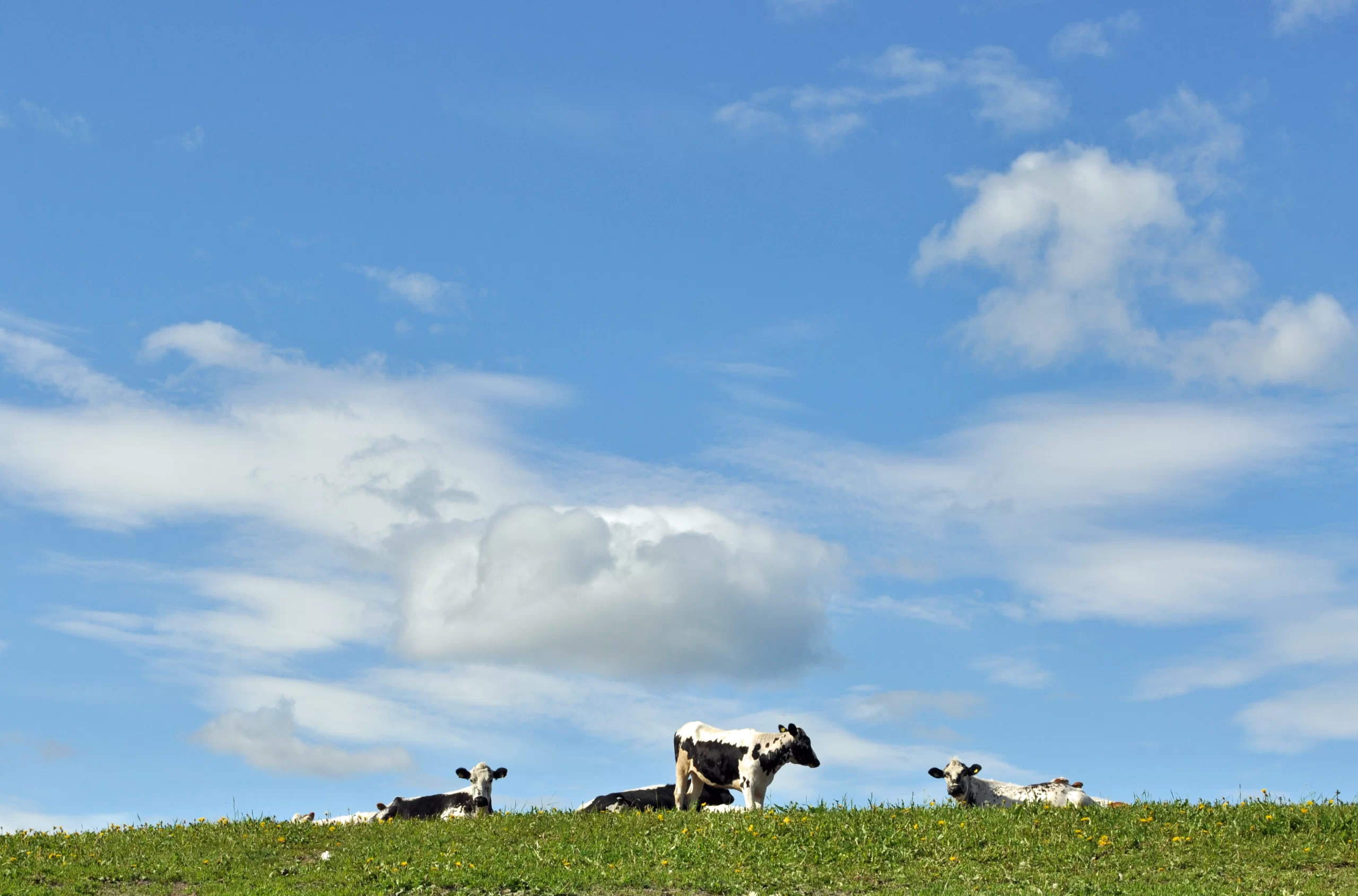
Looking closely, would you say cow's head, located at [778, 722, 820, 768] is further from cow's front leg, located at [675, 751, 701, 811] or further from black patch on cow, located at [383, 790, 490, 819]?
black patch on cow, located at [383, 790, 490, 819]

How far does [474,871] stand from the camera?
22.9 metres

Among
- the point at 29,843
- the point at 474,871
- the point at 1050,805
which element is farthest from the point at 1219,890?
the point at 29,843

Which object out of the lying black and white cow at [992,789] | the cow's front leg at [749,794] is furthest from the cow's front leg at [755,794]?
the lying black and white cow at [992,789]

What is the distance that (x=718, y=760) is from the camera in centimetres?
3300

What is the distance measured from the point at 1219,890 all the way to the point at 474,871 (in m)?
12.5

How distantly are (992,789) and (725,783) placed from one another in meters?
7.00

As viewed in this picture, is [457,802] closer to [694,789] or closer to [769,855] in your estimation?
[694,789]

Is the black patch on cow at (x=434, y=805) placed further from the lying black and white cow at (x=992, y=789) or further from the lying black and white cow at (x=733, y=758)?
the lying black and white cow at (x=992, y=789)

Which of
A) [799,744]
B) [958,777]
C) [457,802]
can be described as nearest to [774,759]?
[799,744]

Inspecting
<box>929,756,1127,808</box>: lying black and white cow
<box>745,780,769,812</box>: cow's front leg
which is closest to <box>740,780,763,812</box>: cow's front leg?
<box>745,780,769,812</box>: cow's front leg

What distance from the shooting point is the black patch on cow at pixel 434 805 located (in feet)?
113

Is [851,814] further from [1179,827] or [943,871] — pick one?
[1179,827]

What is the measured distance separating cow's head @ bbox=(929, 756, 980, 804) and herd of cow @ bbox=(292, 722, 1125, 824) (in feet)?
0.05

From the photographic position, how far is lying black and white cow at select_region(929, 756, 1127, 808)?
31.5 metres
